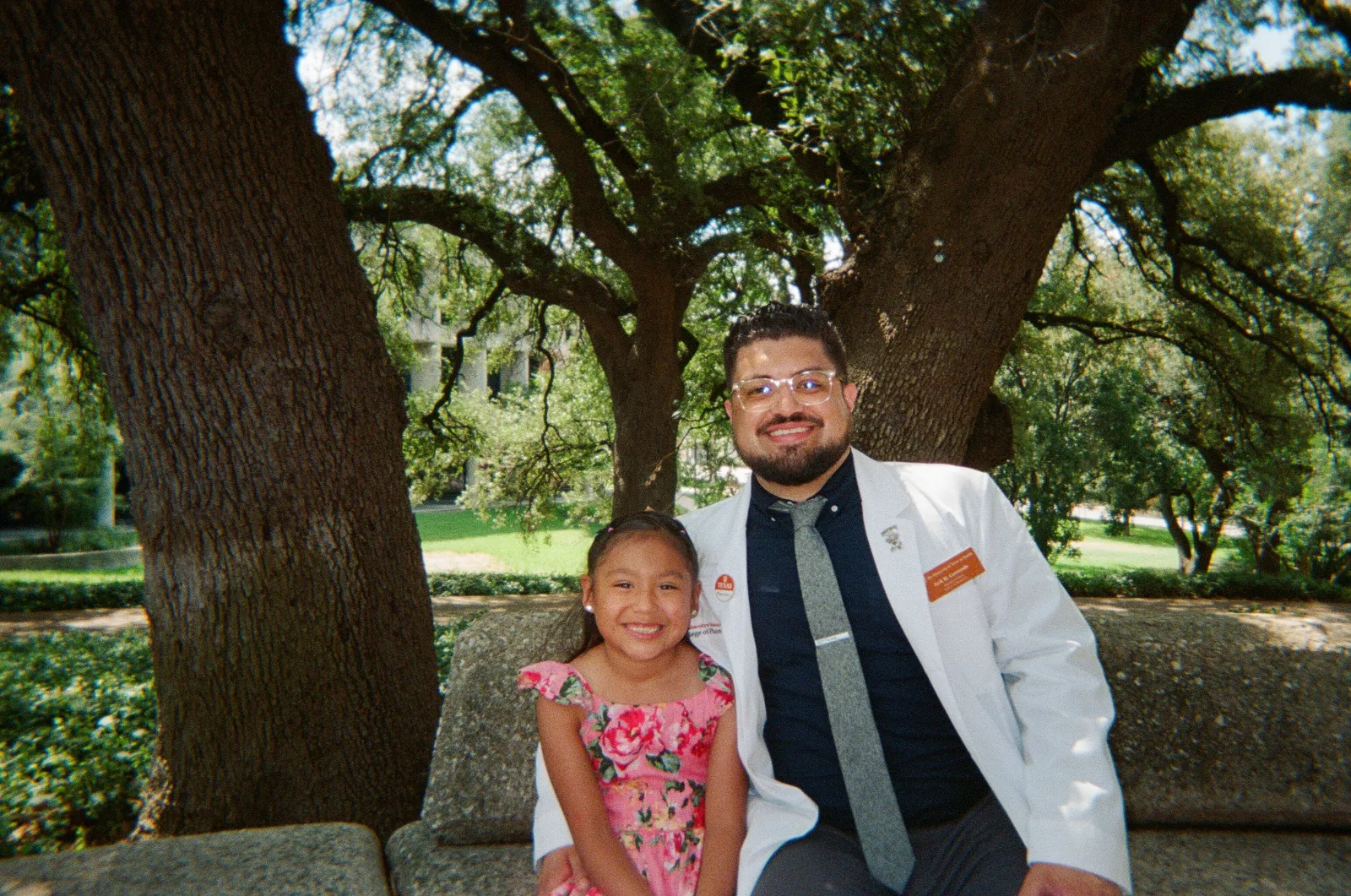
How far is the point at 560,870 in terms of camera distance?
2395mm

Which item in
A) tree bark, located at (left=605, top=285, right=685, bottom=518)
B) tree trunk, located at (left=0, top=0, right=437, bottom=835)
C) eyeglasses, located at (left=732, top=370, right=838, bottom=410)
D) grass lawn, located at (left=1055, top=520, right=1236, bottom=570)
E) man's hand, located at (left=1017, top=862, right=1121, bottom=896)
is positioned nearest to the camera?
man's hand, located at (left=1017, top=862, right=1121, bottom=896)

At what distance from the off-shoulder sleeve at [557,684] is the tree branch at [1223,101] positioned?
4.67 metres

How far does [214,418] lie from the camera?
3.25 metres

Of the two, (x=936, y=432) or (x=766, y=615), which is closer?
(x=766, y=615)

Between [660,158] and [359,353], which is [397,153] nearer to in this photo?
[660,158]

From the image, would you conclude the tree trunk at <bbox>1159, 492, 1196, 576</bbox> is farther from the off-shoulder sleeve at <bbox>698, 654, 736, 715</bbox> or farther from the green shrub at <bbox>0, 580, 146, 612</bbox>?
the off-shoulder sleeve at <bbox>698, 654, 736, 715</bbox>

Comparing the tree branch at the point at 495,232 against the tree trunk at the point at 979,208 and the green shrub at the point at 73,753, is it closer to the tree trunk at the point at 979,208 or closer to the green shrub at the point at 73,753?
the green shrub at the point at 73,753

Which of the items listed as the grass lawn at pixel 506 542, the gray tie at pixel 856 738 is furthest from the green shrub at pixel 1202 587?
the gray tie at pixel 856 738

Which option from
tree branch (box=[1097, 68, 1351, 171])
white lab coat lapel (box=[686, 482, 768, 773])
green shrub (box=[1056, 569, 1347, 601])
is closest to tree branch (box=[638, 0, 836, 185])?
tree branch (box=[1097, 68, 1351, 171])

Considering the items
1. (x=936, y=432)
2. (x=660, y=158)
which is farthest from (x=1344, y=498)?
(x=936, y=432)

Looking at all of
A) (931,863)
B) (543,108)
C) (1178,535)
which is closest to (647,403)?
(543,108)

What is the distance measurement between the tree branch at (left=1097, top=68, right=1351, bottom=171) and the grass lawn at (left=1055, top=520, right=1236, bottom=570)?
80.5 feet

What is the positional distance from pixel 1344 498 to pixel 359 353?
25096 mm

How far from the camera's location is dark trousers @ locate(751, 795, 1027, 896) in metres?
2.26
